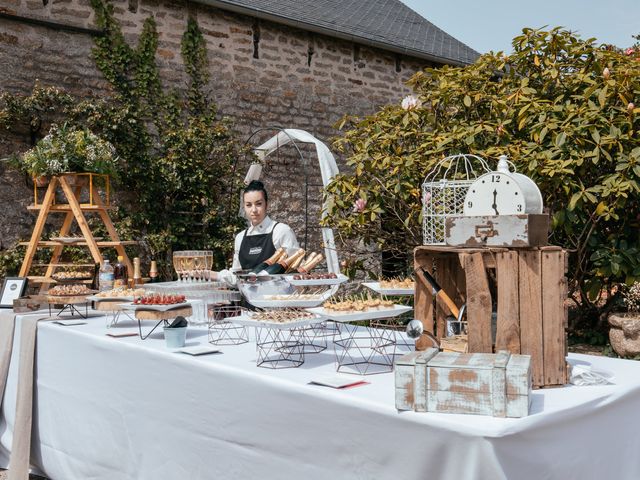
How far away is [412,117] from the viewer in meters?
5.74

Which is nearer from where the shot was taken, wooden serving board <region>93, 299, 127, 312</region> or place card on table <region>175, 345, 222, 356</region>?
place card on table <region>175, 345, 222, 356</region>

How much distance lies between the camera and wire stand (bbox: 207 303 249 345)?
2.90 meters

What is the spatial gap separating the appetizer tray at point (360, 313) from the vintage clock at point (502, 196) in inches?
16.7

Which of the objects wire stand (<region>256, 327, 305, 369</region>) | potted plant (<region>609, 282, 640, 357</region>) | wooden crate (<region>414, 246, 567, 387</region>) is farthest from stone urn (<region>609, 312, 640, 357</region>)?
wooden crate (<region>414, 246, 567, 387</region>)

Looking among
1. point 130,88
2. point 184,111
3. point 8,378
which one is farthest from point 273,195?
point 8,378

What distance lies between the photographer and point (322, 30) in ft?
30.4

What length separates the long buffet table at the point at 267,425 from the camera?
1679mm

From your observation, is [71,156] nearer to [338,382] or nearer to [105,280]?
[105,280]

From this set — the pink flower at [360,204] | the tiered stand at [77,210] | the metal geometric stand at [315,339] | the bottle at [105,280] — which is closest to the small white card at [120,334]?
the metal geometric stand at [315,339]

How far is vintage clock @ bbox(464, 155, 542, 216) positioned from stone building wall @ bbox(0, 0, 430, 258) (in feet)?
20.1

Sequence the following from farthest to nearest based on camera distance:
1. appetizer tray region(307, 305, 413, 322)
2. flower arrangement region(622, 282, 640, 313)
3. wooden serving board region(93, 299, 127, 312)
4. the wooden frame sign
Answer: flower arrangement region(622, 282, 640, 313)
the wooden frame sign
wooden serving board region(93, 299, 127, 312)
appetizer tray region(307, 305, 413, 322)

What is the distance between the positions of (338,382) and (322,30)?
802 cm

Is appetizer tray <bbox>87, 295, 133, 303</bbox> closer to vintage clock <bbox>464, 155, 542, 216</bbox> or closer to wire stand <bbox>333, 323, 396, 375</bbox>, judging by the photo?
wire stand <bbox>333, 323, 396, 375</bbox>

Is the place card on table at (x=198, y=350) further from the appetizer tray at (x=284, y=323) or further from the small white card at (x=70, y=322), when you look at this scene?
the small white card at (x=70, y=322)
